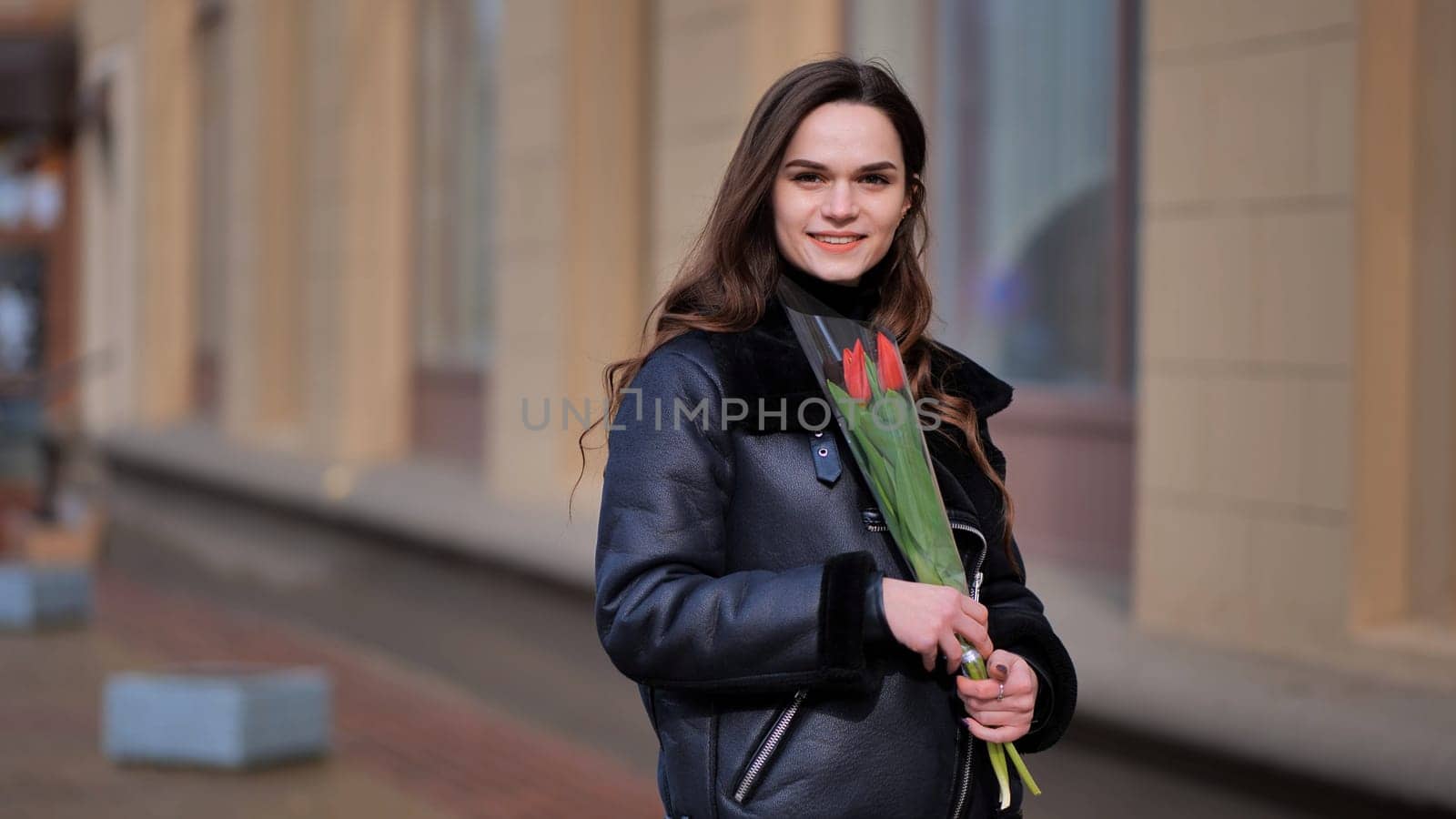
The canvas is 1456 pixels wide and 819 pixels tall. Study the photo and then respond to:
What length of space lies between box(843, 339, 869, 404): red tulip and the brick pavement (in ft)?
16.1

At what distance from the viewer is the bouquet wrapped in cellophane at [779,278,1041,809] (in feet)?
7.42

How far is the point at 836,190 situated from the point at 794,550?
0.47m

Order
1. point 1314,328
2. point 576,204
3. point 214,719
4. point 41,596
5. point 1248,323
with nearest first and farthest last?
point 1314,328, point 1248,323, point 214,719, point 576,204, point 41,596

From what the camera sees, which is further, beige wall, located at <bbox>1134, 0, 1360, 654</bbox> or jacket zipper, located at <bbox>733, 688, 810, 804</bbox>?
beige wall, located at <bbox>1134, 0, 1360, 654</bbox>

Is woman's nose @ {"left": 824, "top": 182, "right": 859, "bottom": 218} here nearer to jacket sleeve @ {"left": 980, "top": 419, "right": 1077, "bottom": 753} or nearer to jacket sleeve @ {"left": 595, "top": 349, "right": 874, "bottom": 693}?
jacket sleeve @ {"left": 595, "top": 349, "right": 874, "bottom": 693}

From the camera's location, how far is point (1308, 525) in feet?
16.5

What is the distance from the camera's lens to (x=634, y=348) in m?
8.51

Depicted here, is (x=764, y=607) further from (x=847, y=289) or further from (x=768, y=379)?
(x=847, y=289)

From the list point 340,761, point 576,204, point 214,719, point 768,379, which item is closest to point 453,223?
point 576,204

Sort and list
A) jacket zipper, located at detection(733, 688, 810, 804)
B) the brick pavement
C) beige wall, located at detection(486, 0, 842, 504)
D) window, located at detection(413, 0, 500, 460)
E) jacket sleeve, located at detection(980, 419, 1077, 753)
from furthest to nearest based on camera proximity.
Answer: window, located at detection(413, 0, 500, 460)
beige wall, located at detection(486, 0, 842, 504)
the brick pavement
jacket sleeve, located at detection(980, 419, 1077, 753)
jacket zipper, located at detection(733, 688, 810, 804)

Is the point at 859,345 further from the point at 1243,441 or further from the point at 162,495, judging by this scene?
the point at 162,495

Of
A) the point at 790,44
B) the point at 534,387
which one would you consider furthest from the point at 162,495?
the point at 790,44

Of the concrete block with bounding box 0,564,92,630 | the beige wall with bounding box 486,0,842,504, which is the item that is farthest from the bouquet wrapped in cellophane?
the concrete block with bounding box 0,564,92,630

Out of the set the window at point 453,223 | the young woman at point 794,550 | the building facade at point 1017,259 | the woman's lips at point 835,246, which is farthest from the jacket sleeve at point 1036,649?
the window at point 453,223
